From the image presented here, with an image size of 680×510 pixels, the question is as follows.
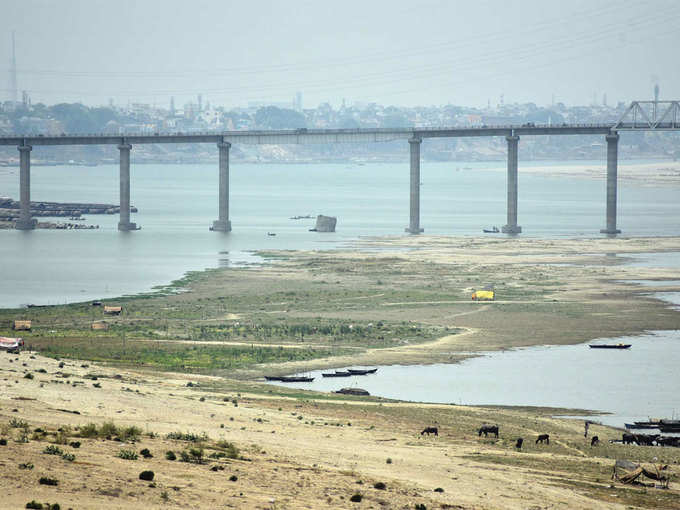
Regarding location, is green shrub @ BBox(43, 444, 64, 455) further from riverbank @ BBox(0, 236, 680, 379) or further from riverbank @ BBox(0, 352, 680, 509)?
riverbank @ BBox(0, 236, 680, 379)

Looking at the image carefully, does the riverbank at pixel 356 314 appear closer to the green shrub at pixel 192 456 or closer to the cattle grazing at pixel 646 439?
the cattle grazing at pixel 646 439

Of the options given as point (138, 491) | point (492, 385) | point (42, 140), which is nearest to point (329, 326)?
point (492, 385)

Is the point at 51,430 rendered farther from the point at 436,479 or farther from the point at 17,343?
the point at 17,343

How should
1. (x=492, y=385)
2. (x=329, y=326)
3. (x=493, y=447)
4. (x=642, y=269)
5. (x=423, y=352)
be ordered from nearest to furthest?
(x=493, y=447) < (x=492, y=385) < (x=423, y=352) < (x=329, y=326) < (x=642, y=269)

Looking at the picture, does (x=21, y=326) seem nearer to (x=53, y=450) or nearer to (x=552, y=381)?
(x=552, y=381)

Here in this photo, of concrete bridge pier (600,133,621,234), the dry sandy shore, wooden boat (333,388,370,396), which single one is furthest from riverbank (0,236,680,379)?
concrete bridge pier (600,133,621,234)

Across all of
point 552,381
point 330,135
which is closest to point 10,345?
point 552,381

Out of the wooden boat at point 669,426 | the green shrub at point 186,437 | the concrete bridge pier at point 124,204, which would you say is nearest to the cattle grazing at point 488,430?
the wooden boat at point 669,426
